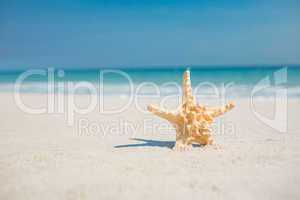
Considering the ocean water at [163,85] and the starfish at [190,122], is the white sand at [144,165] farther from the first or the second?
the ocean water at [163,85]

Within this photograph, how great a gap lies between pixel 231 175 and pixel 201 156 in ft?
1.83

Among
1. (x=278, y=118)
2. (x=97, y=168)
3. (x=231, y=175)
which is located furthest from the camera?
(x=278, y=118)

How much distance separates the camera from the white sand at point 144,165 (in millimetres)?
2307

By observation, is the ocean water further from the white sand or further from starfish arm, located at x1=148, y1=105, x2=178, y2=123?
starfish arm, located at x1=148, y1=105, x2=178, y2=123

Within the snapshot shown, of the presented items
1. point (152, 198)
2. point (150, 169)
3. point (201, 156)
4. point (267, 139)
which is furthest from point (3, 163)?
point (267, 139)

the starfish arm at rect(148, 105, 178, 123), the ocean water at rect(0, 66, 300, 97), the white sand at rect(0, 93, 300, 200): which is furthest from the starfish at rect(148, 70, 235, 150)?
the ocean water at rect(0, 66, 300, 97)

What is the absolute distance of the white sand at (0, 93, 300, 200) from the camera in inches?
90.8

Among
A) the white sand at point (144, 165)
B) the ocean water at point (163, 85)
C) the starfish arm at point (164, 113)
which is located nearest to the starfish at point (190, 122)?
the starfish arm at point (164, 113)

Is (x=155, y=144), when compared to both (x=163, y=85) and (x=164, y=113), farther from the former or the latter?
(x=163, y=85)

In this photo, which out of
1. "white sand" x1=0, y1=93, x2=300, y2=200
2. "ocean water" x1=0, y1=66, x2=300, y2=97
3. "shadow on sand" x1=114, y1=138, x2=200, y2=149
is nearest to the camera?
"white sand" x1=0, y1=93, x2=300, y2=200

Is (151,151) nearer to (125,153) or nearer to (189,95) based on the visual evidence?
Result: (125,153)

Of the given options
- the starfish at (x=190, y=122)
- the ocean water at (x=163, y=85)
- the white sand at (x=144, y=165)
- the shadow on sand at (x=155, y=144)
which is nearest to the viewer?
the white sand at (x=144, y=165)

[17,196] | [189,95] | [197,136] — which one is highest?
[189,95]

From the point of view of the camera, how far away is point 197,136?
342 cm
